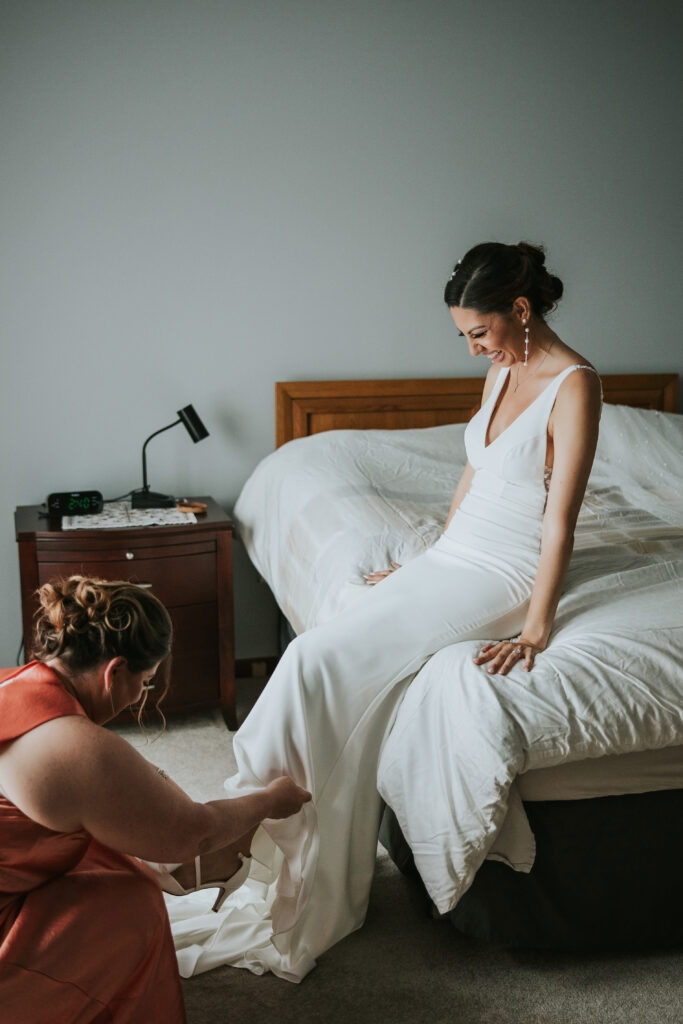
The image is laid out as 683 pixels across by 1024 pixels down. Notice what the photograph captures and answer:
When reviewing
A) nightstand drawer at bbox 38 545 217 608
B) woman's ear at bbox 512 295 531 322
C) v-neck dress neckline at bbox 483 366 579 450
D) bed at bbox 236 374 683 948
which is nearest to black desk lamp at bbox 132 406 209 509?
nightstand drawer at bbox 38 545 217 608

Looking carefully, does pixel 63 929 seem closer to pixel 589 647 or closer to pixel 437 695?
pixel 437 695

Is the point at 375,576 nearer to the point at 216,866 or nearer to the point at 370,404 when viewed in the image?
the point at 216,866

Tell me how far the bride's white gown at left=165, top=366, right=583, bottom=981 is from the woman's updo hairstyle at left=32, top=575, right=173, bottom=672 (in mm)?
460

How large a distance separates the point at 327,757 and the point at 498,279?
1.06 m

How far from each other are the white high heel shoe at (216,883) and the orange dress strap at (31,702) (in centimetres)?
48

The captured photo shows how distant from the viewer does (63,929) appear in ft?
4.33

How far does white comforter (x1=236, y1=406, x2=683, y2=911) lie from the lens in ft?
5.06

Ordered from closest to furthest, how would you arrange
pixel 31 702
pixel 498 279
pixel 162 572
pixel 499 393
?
pixel 31 702 → pixel 498 279 → pixel 499 393 → pixel 162 572

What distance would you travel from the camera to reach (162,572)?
9.18 ft

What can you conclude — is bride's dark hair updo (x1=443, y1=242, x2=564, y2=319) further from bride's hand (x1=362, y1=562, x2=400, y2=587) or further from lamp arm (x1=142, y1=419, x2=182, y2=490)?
lamp arm (x1=142, y1=419, x2=182, y2=490)

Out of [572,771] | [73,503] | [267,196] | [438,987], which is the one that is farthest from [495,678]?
[267,196]

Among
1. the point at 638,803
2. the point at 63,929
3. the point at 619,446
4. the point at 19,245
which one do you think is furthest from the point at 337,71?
the point at 63,929

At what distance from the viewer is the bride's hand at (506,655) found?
5.44 feet

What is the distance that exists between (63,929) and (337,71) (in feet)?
9.35
